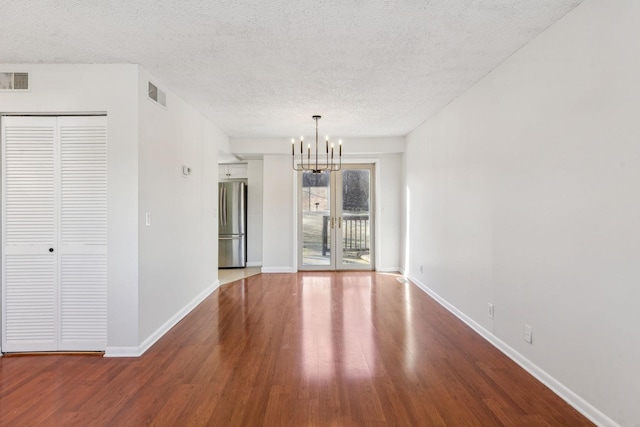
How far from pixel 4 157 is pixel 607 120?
450 cm

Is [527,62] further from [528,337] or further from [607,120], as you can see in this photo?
[528,337]

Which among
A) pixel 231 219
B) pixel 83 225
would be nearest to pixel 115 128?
pixel 83 225

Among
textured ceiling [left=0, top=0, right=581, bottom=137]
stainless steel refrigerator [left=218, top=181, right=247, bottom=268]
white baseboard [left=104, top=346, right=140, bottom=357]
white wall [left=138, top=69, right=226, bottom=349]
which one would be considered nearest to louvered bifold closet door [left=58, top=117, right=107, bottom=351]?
white baseboard [left=104, top=346, right=140, bottom=357]

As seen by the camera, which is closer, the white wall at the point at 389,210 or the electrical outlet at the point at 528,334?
the electrical outlet at the point at 528,334

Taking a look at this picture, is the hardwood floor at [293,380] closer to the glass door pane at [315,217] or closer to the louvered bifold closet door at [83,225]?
the louvered bifold closet door at [83,225]

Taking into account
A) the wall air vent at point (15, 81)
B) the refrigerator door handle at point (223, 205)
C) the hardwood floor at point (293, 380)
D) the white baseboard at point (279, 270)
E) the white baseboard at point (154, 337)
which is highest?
the wall air vent at point (15, 81)

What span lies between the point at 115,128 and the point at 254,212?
4379mm

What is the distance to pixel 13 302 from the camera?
9.64 feet

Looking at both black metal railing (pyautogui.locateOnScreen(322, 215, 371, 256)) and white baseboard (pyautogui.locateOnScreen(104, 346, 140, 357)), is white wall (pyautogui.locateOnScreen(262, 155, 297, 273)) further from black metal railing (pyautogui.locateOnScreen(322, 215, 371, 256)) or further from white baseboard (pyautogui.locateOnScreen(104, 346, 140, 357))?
white baseboard (pyautogui.locateOnScreen(104, 346, 140, 357))

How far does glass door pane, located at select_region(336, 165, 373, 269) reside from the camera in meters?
6.64

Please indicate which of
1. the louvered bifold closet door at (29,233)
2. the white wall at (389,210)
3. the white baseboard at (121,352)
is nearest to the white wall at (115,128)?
the white baseboard at (121,352)

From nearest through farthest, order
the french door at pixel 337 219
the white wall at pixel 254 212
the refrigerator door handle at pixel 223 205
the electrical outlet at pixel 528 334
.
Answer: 1. the electrical outlet at pixel 528 334
2. the french door at pixel 337 219
3. the refrigerator door handle at pixel 223 205
4. the white wall at pixel 254 212

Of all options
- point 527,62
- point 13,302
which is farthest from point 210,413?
point 527,62

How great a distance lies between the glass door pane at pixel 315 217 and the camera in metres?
6.65
